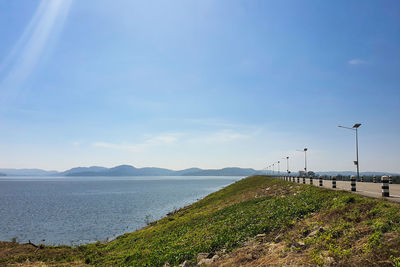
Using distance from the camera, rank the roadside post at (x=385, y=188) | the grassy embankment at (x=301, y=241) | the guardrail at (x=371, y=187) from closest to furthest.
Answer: the grassy embankment at (x=301, y=241), the roadside post at (x=385, y=188), the guardrail at (x=371, y=187)

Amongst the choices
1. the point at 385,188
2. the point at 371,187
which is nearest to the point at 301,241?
the point at 385,188

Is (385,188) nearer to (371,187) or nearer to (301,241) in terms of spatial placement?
(301,241)

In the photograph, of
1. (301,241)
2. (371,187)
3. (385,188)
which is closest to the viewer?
(301,241)

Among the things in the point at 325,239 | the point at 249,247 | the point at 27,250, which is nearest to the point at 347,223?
the point at 325,239

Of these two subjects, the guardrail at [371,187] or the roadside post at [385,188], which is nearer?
the roadside post at [385,188]

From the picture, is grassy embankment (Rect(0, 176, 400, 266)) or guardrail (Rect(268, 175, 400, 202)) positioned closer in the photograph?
grassy embankment (Rect(0, 176, 400, 266))

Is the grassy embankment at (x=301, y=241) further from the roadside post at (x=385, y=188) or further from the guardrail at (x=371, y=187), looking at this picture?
the guardrail at (x=371, y=187)

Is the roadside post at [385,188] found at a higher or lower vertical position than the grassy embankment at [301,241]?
higher

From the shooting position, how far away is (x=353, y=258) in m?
6.65

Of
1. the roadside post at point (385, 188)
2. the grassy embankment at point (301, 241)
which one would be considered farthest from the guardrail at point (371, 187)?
the grassy embankment at point (301, 241)

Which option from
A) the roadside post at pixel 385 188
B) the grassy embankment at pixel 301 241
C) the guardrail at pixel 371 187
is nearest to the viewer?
the grassy embankment at pixel 301 241

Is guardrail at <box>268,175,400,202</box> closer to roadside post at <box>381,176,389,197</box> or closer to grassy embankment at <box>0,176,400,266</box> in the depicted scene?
roadside post at <box>381,176,389,197</box>

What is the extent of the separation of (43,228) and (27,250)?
59.4 feet

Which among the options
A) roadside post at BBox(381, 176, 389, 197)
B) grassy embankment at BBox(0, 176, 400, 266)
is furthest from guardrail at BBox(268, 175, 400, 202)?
grassy embankment at BBox(0, 176, 400, 266)
